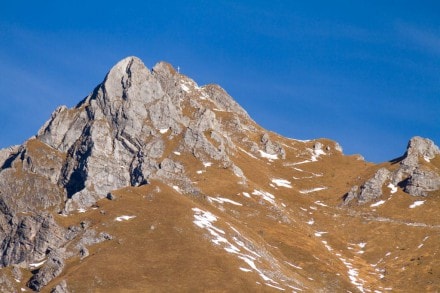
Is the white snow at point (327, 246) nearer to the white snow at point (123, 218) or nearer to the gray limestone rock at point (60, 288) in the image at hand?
the white snow at point (123, 218)

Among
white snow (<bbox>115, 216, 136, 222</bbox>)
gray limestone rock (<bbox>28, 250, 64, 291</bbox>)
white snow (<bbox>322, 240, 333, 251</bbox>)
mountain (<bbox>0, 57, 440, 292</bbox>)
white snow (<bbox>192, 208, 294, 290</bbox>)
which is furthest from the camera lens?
white snow (<bbox>322, 240, 333, 251</bbox>)

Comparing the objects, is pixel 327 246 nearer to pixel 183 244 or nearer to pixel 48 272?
pixel 183 244

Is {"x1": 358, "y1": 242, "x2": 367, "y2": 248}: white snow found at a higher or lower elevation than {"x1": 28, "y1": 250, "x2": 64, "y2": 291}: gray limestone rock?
higher

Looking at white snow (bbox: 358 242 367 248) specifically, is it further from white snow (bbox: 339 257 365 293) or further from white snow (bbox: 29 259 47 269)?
white snow (bbox: 29 259 47 269)

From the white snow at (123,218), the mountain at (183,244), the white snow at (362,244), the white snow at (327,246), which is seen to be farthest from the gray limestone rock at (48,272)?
the white snow at (362,244)

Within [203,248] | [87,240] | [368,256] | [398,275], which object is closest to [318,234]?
[368,256]

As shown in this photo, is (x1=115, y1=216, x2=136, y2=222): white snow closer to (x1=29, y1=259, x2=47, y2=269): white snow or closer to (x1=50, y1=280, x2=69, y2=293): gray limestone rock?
(x1=29, y1=259, x2=47, y2=269): white snow

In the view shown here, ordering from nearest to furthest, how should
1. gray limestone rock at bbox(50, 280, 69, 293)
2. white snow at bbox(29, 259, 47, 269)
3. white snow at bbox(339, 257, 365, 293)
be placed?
gray limestone rock at bbox(50, 280, 69, 293), white snow at bbox(29, 259, 47, 269), white snow at bbox(339, 257, 365, 293)

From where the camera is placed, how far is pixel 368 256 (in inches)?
7126

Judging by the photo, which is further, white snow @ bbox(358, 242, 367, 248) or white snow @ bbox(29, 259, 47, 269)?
white snow @ bbox(358, 242, 367, 248)

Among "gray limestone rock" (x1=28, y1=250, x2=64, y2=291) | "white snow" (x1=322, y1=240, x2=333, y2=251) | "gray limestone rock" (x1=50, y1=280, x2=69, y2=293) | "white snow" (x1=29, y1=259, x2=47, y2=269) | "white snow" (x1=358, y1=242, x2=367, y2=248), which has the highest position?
"white snow" (x1=358, y1=242, x2=367, y2=248)

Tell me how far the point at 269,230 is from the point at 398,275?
33241 mm

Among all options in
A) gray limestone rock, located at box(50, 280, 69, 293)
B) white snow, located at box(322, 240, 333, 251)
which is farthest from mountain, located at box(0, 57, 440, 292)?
white snow, located at box(322, 240, 333, 251)

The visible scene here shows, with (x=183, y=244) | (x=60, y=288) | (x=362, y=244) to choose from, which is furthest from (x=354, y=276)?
(x=60, y=288)
